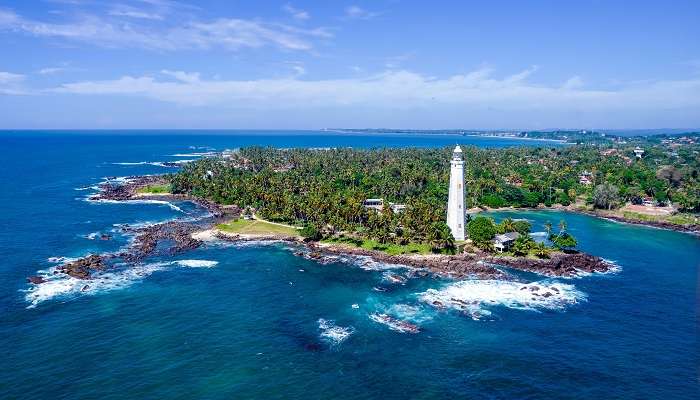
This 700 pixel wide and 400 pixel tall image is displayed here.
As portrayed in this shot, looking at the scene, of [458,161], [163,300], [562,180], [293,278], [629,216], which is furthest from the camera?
[562,180]

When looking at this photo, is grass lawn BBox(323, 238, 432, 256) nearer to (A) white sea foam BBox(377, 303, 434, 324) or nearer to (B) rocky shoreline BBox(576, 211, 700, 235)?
(A) white sea foam BBox(377, 303, 434, 324)

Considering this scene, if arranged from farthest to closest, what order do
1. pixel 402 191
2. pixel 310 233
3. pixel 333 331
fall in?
1. pixel 402 191
2. pixel 310 233
3. pixel 333 331

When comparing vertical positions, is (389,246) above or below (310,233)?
below

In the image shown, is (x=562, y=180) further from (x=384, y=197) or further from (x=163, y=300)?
(x=163, y=300)

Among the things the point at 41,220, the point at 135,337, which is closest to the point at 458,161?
the point at 135,337

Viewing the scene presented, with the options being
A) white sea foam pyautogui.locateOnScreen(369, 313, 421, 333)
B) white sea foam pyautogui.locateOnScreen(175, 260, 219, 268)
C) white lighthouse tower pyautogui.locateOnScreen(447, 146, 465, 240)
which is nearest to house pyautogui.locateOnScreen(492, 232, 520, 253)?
white lighthouse tower pyautogui.locateOnScreen(447, 146, 465, 240)

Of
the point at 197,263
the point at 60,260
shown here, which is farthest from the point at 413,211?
the point at 60,260

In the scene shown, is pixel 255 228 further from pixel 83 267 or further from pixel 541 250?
pixel 541 250
